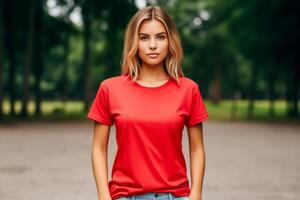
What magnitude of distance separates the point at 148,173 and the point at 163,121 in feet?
0.78

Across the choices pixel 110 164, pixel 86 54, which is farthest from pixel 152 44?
pixel 86 54

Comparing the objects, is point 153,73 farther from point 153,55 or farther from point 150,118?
point 150,118

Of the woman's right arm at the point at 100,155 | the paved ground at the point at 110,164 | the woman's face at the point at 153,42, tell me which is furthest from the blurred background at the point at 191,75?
the woman's face at the point at 153,42

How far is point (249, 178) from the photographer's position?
970 centimetres

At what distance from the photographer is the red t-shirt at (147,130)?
2566mm

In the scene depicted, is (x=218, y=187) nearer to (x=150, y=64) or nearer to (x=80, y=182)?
(x=80, y=182)

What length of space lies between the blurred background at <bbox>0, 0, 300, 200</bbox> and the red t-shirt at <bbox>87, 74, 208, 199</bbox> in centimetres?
526

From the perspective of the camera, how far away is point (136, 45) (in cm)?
269

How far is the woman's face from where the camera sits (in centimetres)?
266

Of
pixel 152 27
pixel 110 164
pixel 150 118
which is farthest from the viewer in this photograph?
pixel 110 164

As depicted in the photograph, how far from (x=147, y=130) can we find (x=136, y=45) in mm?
404

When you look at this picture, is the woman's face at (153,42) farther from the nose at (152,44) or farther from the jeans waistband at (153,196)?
the jeans waistband at (153,196)

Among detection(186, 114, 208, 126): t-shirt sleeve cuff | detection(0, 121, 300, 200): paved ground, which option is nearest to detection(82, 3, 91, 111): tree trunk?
detection(0, 121, 300, 200): paved ground

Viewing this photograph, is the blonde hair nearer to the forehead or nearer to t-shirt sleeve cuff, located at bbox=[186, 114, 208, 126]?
the forehead
